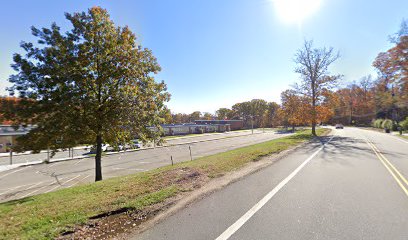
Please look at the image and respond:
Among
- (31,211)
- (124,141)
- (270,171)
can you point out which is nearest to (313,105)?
(270,171)

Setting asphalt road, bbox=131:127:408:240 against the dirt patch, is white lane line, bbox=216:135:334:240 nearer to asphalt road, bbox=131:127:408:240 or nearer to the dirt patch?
asphalt road, bbox=131:127:408:240

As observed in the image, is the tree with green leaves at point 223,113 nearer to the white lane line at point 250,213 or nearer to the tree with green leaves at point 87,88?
the tree with green leaves at point 87,88

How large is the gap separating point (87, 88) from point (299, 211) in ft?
30.4

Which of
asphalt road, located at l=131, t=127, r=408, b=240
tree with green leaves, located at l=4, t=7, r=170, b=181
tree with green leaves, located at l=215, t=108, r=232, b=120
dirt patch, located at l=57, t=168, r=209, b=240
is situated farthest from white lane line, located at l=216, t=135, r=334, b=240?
tree with green leaves, located at l=215, t=108, r=232, b=120

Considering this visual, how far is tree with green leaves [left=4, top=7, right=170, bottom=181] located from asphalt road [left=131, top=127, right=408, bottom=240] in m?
5.95

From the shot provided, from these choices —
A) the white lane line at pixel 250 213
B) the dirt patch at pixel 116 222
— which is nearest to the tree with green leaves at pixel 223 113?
the white lane line at pixel 250 213

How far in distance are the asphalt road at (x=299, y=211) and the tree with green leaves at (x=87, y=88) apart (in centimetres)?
595

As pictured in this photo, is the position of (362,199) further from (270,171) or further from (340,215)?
(270,171)

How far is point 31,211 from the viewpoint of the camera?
220 inches

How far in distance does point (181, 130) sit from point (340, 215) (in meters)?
60.0

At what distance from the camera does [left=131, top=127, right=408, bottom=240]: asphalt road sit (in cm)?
401

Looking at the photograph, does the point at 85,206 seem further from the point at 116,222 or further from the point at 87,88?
the point at 87,88

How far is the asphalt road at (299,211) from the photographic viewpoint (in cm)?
401

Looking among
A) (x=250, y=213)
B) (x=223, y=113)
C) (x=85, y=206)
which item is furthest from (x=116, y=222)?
(x=223, y=113)
